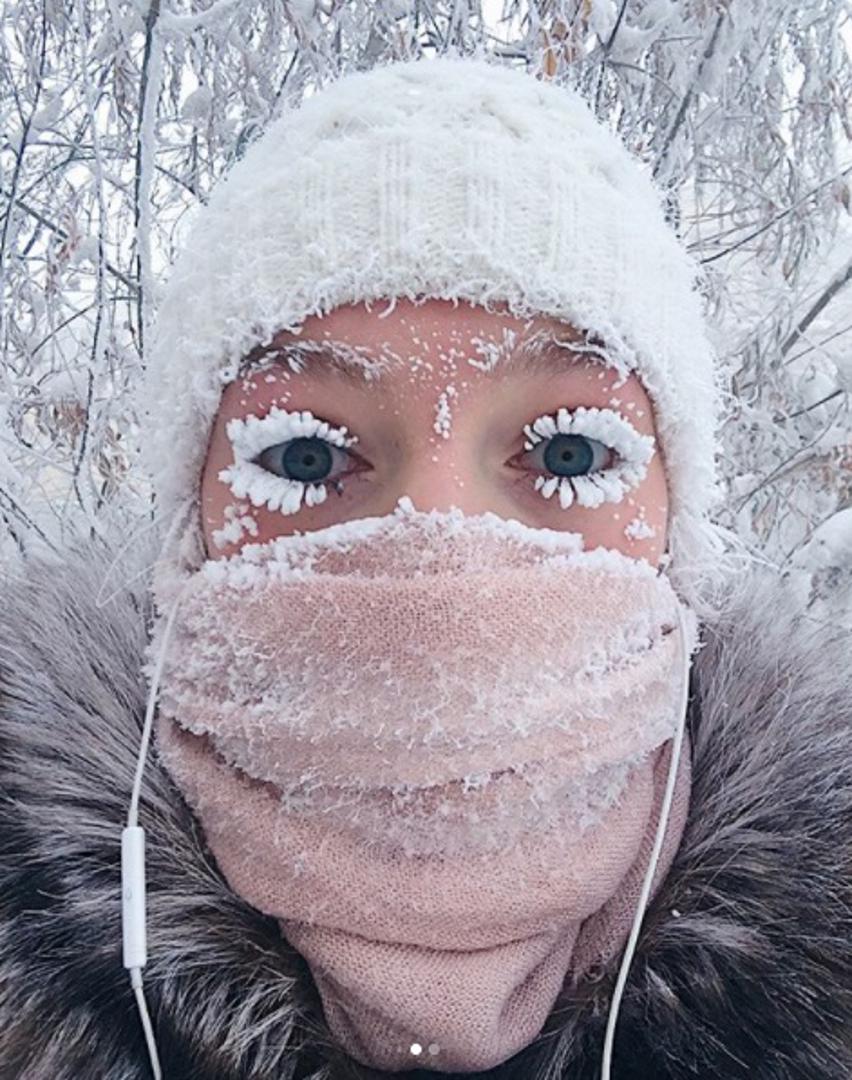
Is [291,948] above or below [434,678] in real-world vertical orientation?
below

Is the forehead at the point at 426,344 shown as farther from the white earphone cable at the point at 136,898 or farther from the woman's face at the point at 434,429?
the white earphone cable at the point at 136,898

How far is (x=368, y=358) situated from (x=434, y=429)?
8cm

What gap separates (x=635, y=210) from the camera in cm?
104

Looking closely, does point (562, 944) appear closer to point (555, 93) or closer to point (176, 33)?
point (555, 93)

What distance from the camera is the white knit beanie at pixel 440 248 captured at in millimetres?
905

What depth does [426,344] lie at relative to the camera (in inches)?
34.0

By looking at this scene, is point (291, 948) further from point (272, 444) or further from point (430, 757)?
point (272, 444)

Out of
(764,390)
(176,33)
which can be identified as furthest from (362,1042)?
(764,390)

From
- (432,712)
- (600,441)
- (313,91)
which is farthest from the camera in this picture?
(313,91)

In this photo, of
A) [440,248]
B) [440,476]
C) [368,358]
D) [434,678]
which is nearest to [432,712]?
[434,678]

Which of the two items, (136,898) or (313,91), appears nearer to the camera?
(136,898)

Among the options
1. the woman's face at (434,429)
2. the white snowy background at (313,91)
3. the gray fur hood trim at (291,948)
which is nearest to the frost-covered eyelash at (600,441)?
the woman's face at (434,429)

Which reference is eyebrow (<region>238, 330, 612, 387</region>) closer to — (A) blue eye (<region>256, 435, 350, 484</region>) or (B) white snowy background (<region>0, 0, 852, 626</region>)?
(A) blue eye (<region>256, 435, 350, 484</region>)

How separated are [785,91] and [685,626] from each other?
82.1 inches
